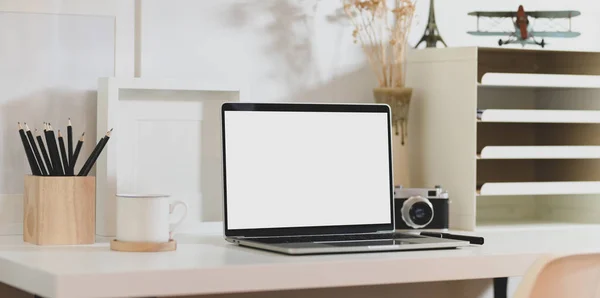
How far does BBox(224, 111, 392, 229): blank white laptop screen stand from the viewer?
1.81 metres

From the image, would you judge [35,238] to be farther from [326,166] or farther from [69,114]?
[326,166]

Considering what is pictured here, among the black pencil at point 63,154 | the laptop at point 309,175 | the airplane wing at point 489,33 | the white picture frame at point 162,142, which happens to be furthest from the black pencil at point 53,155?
the airplane wing at point 489,33

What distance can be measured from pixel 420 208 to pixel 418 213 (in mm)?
11

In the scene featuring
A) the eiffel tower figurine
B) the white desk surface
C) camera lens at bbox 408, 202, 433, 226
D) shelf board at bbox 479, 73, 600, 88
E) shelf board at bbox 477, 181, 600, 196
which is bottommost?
the white desk surface

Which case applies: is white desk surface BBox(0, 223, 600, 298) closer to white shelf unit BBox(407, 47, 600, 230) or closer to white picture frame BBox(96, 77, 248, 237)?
white picture frame BBox(96, 77, 248, 237)

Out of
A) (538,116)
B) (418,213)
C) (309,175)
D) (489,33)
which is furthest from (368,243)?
(489,33)

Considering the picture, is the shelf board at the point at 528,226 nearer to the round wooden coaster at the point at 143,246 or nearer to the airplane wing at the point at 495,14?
the airplane wing at the point at 495,14

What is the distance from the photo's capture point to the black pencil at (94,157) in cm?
180

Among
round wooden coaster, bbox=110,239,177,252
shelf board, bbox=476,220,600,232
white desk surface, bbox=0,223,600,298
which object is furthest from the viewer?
shelf board, bbox=476,220,600,232

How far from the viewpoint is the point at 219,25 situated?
210 cm

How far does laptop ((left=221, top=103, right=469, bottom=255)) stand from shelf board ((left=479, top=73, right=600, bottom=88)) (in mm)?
289

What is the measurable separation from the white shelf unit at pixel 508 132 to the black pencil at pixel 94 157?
754 millimetres

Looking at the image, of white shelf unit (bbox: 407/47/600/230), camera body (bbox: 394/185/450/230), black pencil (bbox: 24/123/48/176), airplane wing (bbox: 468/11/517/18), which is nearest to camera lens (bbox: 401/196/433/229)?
camera body (bbox: 394/185/450/230)

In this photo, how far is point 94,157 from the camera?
5.94 feet
